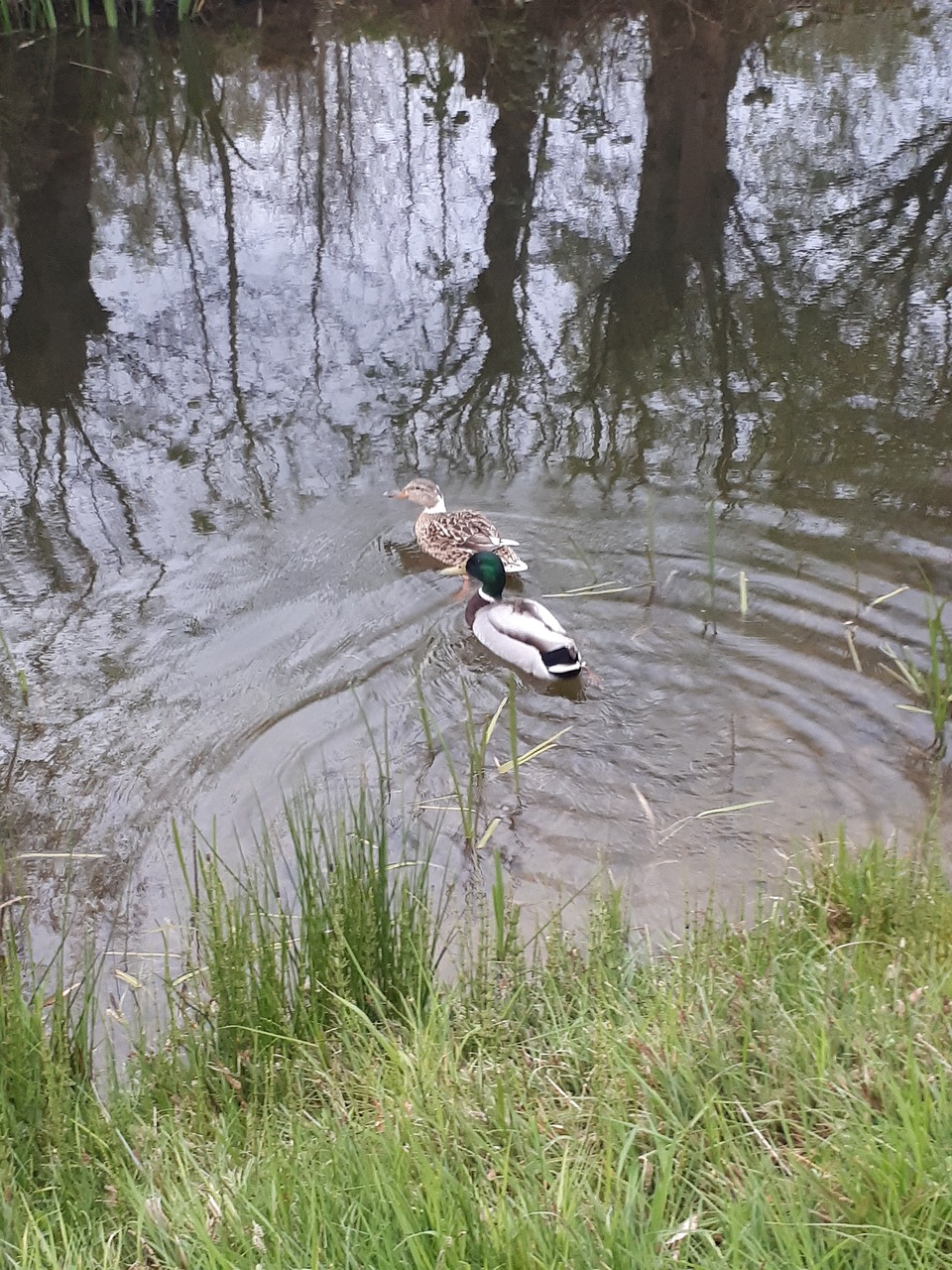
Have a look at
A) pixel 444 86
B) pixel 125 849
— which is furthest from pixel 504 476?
pixel 444 86

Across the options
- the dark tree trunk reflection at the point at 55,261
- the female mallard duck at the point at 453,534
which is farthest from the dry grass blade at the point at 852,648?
the dark tree trunk reflection at the point at 55,261

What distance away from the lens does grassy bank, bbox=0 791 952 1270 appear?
7.09 feet

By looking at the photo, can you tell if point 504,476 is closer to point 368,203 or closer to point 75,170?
point 368,203

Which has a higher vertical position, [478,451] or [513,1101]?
[478,451]

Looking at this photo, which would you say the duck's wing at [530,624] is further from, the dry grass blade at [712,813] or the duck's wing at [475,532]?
the dry grass blade at [712,813]

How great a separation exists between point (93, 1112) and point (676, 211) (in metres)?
9.53

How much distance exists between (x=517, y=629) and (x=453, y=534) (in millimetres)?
959

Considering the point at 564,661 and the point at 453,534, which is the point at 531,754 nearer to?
the point at 564,661

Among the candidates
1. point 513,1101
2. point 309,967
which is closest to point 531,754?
point 309,967

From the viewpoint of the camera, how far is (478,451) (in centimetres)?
765

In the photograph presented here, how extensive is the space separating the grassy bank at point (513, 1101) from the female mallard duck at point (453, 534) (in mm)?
3135

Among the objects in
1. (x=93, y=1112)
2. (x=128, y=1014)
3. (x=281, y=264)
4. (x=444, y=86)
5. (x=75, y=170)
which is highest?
(x=444, y=86)

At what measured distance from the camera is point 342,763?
5141 millimetres

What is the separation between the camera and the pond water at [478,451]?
4938 millimetres
